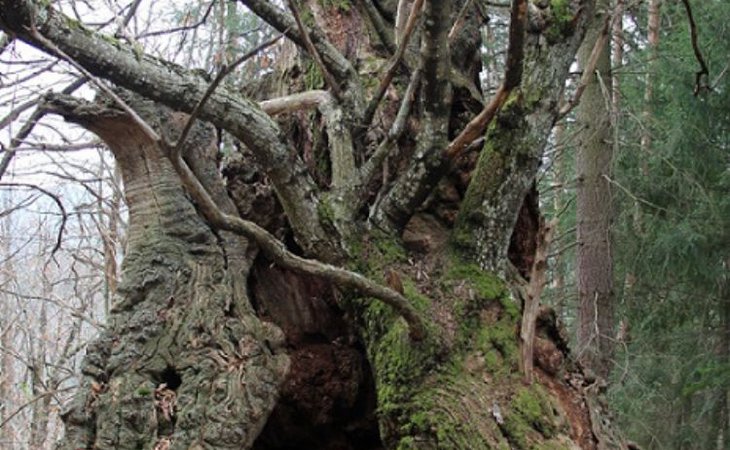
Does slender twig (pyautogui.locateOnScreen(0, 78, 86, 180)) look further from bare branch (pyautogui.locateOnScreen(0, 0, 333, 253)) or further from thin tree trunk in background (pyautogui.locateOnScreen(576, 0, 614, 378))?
thin tree trunk in background (pyautogui.locateOnScreen(576, 0, 614, 378))

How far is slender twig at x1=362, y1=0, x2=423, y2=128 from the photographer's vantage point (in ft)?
8.52

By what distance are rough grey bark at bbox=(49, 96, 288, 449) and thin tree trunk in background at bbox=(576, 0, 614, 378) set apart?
5176 mm

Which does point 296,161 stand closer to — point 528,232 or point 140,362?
point 140,362

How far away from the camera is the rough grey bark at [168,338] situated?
98.6 inches

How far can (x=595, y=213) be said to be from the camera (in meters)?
7.66

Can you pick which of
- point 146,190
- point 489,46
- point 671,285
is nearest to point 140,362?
point 146,190

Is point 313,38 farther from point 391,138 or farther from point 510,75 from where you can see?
point 510,75

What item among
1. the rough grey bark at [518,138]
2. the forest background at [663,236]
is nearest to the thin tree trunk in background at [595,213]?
the forest background at [663,236]

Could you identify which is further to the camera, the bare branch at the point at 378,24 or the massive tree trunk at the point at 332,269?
the bare branch at the point at 378,24

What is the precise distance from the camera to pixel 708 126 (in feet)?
25.3

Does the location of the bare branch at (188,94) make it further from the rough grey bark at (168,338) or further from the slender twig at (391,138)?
the rough grey bark at (168,338)

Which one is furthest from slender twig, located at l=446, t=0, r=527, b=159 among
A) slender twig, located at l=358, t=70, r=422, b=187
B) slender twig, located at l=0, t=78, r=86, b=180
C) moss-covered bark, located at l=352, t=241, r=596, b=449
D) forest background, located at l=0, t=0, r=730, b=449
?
forest background, located at l=0, t=0, r=730, b=449

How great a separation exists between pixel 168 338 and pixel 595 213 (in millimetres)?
5902

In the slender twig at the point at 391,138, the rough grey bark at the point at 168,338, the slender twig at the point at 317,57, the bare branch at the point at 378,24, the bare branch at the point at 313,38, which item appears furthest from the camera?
the bare branch at the point at 378,24
